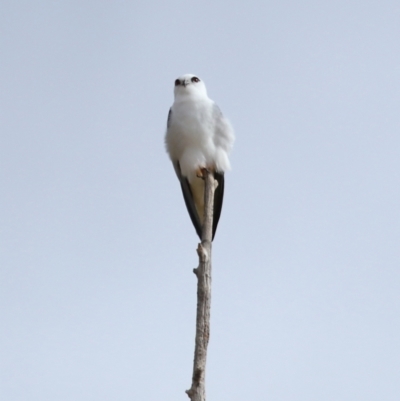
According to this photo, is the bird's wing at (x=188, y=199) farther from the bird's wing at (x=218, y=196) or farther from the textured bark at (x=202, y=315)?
the textured bark at (x=202, y=315)

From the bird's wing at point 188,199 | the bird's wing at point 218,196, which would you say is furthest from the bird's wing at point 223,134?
the bird's wing at point 188,199

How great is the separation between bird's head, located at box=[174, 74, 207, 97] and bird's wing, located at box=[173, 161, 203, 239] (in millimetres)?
1015

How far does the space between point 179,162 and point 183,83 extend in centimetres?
121

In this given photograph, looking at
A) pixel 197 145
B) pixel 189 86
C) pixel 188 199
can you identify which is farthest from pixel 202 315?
pixel 189 86

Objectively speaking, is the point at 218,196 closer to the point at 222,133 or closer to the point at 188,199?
the point at 188,199

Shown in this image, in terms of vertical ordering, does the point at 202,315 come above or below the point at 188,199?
below

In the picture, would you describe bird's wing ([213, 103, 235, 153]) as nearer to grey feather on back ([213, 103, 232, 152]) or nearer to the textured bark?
grey feather on back ([213, 103, 232, 152])

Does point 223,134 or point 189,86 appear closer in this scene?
point 223,134

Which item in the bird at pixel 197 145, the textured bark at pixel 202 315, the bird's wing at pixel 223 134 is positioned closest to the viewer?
A: the textured bark at pixel 202 315

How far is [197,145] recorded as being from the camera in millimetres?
8617

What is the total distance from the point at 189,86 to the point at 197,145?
3.91ft

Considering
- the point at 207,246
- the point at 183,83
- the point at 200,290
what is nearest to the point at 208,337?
the point at 200,290

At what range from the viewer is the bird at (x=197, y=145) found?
28.3 feet

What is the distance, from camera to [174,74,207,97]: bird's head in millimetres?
9359
